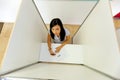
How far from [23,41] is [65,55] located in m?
0.60

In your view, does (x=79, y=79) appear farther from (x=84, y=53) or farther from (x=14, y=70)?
(x=84, y=53)

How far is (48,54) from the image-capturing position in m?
1.66

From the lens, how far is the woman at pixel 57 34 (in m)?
1.65

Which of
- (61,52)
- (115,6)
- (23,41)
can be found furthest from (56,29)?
(115,6)

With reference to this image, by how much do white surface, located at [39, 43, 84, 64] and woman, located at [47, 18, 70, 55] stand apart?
0.16 feet

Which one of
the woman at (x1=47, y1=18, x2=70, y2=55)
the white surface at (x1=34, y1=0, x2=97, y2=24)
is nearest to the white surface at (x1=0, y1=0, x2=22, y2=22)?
the white surface at (x1=34, y1=0, x2=97, y2=24)

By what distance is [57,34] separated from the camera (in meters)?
1.74

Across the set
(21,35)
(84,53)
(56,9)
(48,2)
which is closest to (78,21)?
(56,9)

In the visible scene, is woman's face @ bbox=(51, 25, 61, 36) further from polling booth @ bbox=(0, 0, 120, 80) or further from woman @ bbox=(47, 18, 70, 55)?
polling booth @ bbox=(0, 0, 120, 80)

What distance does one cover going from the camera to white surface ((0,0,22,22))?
233cm

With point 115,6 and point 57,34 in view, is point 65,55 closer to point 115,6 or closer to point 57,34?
point 57,34

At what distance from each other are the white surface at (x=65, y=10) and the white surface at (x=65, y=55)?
2.42 feet

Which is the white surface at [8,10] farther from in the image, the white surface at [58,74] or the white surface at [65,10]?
the white surface at [58,74]

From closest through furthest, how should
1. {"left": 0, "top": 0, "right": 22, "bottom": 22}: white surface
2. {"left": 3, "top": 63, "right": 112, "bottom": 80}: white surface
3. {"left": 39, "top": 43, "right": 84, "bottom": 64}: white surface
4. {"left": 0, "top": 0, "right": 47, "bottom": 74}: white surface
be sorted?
{"left": 3, "top": 63, "right": 112, "bottom": 80}: white surface < {"left": 0, "top": 0, "right": 47, "bottom": 74}: white surface < {"left": 39, "top": 43, "right": 84, "bottom": 64}: white surface < {"left": 0, "top": 0, "right": 22, "bottom": 22}: white surface
